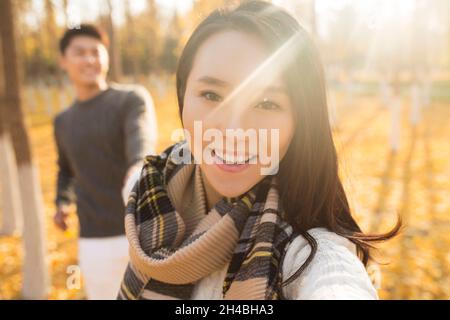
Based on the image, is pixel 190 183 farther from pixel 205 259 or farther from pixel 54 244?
pixel 54 244

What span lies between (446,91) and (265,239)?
3472cm

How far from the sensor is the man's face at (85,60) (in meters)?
3.32

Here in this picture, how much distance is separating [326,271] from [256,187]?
1.35 feet

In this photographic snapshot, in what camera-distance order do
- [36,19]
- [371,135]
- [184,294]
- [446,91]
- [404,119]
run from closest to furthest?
1. [184,294]
2. [371,135]
3. [404,119]
4. [36,19]
5. [446,91]

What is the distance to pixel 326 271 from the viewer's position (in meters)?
1.21

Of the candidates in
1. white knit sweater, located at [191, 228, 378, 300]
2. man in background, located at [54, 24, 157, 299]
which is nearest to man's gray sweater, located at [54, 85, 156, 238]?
man in background, located at [54, 24, 157, 299]

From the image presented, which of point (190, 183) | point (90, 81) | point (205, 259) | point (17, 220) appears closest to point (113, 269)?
point (90, 81)

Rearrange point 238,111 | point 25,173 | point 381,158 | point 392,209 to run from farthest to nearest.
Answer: point 381,158 < point 392,209 < point 25,173 < point 238,111

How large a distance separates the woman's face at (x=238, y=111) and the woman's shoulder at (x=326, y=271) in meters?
0.28

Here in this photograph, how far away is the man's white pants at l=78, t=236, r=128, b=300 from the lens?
10.2ft

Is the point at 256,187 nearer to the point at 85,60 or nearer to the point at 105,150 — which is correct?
the point at 105,150

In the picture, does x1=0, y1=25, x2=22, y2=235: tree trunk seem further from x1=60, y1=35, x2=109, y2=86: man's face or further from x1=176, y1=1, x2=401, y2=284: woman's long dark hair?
x1=176, y1=1, x2=401, y2=284: woman's long dark hair

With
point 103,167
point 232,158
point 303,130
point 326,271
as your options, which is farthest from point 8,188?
point 326,271

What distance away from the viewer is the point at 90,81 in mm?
3297
